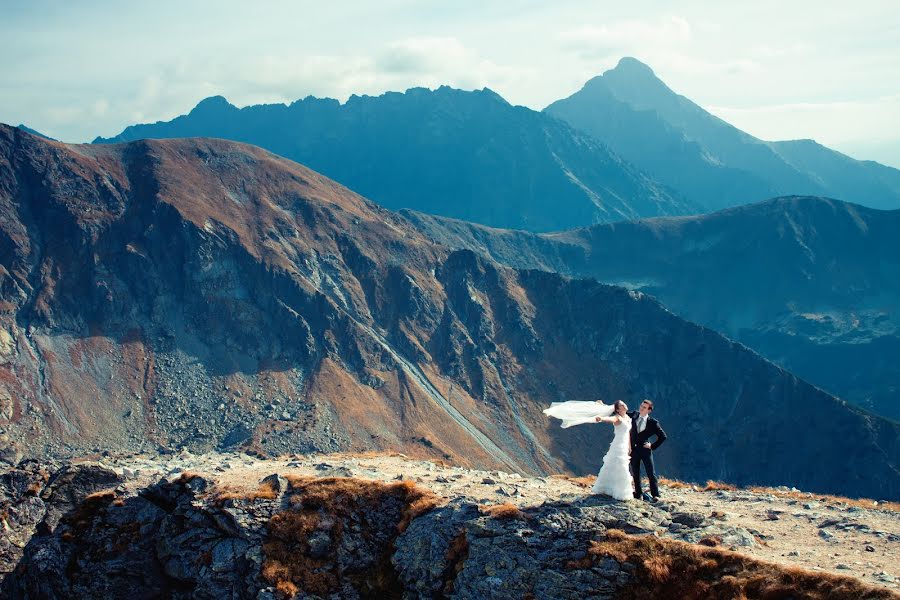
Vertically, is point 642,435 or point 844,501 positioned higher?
point 642,435

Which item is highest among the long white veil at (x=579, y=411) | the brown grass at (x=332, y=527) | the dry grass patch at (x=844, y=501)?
the long white veil at (x=579, y=411)

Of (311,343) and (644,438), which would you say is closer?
(644,438)

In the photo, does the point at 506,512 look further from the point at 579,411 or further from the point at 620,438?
the point at 620,438

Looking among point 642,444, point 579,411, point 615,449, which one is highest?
point 579,411

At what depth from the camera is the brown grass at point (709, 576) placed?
55.0 ft

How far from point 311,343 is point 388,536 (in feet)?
377

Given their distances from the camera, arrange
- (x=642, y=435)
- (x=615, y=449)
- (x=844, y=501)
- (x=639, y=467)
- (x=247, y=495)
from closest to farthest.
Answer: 1. (x=615, y=449)
2. (x=642, y=435)
3. (x=639, y=467)
4. (x=247, y=495)
5. (x=844, y=501)

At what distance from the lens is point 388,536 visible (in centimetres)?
2420

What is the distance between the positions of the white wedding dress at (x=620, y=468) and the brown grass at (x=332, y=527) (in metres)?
5.60

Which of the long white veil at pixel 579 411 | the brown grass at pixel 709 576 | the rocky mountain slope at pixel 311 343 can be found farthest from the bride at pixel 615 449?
the rocky mountain slope at pixel 311 343

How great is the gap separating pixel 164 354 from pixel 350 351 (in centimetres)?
3236

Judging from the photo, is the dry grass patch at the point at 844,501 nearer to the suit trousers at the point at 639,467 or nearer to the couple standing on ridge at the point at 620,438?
the suit trousers at the point at 639,467

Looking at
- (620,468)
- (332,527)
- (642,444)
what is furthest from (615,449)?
(332,527)

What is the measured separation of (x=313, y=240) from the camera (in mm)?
158625
